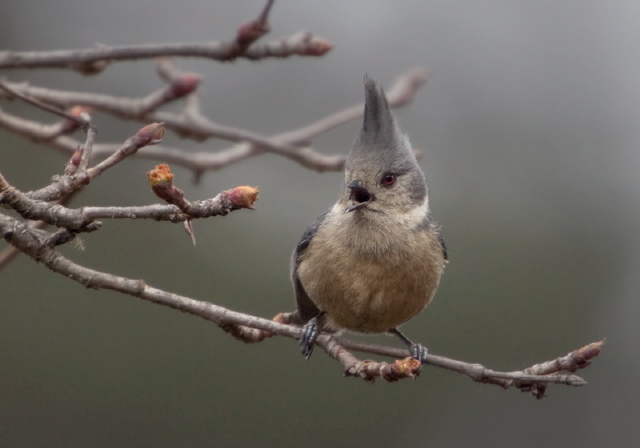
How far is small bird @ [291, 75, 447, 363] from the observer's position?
129 inches

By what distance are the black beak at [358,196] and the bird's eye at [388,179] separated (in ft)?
0.27

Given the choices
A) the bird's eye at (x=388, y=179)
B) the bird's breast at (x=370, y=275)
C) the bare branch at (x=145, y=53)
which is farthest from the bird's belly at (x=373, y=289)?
the bare branch at (x=145, y=53)

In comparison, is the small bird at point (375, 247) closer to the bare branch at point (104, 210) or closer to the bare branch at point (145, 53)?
the bare branch at point (145, 53)

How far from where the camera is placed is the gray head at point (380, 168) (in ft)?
10.6

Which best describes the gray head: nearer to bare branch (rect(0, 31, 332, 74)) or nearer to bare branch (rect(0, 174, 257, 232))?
bare branch (rect(0, 31, 332, 74))

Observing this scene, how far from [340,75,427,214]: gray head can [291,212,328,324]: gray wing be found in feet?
0.62

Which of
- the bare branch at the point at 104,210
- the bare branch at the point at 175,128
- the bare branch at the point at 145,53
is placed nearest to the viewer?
the bare branch at the point at 104,210

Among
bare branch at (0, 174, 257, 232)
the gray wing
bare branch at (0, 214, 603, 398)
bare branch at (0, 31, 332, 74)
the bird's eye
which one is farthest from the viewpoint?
the gray wing

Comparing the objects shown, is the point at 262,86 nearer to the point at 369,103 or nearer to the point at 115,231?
the point at 115,231

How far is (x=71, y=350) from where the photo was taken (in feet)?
21.1

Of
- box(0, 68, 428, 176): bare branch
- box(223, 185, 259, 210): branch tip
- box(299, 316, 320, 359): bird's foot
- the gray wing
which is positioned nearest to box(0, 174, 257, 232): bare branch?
box(223, 185, 259, 210): branch tip

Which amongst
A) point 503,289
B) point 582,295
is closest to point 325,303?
point 503,289

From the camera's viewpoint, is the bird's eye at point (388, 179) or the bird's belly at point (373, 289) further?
the bird's eye at point (388, 179)

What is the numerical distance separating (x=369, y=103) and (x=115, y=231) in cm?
406
